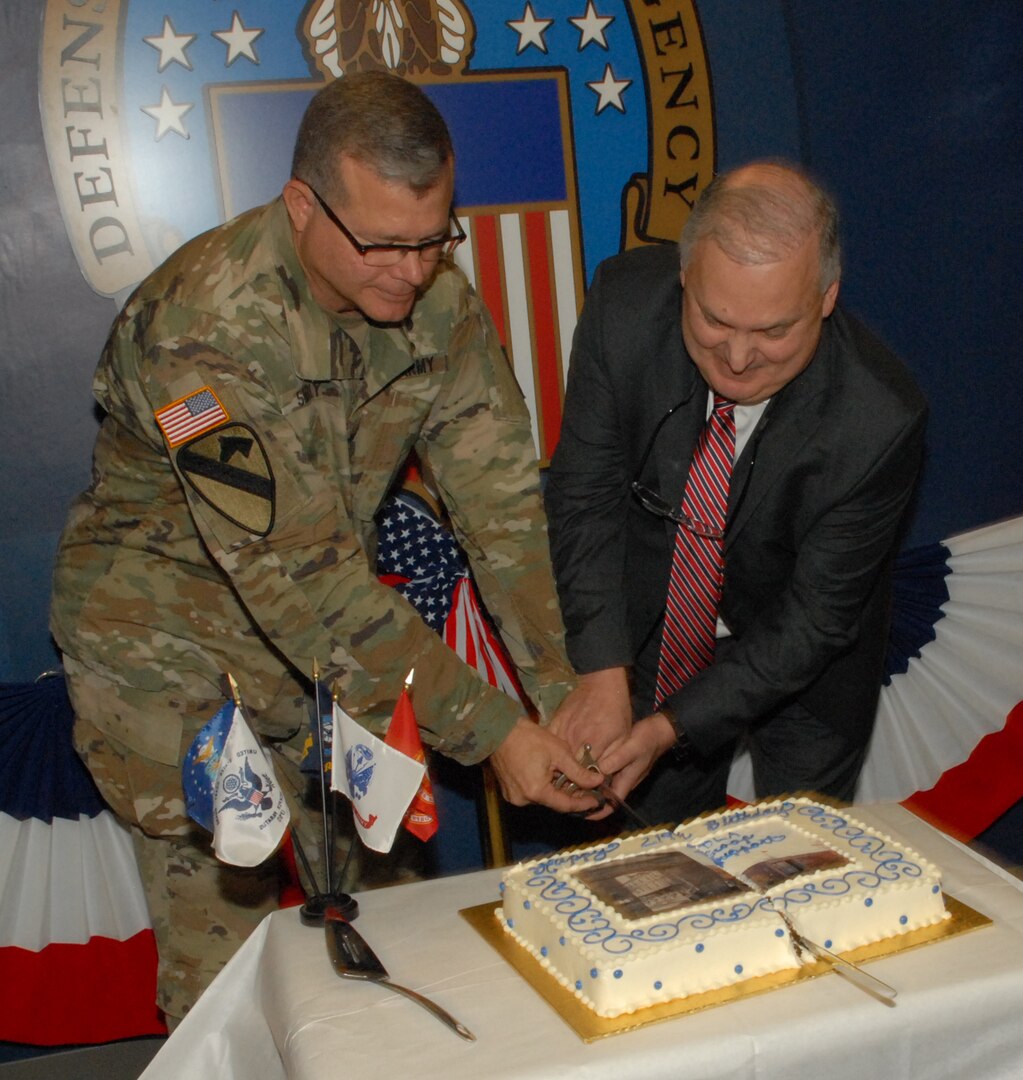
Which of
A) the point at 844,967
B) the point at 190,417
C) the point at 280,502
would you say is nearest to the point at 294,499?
the point at 280,502

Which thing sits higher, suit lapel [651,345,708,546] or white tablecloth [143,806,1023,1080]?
suit lapel [651,345,708,546]

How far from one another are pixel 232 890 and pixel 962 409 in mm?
2237

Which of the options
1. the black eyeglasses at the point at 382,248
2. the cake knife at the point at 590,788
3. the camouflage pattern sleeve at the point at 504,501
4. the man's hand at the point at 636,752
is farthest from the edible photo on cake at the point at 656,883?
the black eyeglasses at the point at 382,248

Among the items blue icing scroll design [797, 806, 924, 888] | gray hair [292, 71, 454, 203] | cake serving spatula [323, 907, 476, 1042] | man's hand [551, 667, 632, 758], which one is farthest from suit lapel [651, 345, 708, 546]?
cake serving spatula [323, 907, 476, 1042]

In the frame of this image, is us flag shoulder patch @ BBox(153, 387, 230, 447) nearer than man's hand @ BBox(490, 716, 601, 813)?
Yes

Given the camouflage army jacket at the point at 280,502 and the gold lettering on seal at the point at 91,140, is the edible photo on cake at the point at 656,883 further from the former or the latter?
the gold lettering on seal at the point at 91,140

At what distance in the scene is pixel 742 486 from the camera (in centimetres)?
244

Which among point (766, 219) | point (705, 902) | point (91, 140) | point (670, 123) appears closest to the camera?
point (705, 902)

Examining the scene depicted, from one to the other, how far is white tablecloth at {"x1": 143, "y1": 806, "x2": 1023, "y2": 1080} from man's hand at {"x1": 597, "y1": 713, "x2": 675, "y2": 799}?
26.1 inches

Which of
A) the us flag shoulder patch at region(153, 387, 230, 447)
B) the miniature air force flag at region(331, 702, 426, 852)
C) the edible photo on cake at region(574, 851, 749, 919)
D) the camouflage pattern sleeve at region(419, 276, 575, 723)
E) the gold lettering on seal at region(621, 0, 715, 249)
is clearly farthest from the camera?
the gold lettering on seal at region(621, 0, 715, 249)

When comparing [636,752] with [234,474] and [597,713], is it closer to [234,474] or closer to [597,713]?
[597,713]

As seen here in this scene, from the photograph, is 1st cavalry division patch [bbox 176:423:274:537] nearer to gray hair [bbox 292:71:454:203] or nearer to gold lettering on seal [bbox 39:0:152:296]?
gray hair [bbox 292:71:454:203]

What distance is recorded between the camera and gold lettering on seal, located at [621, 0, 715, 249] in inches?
122

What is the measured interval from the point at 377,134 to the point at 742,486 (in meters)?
0.91
